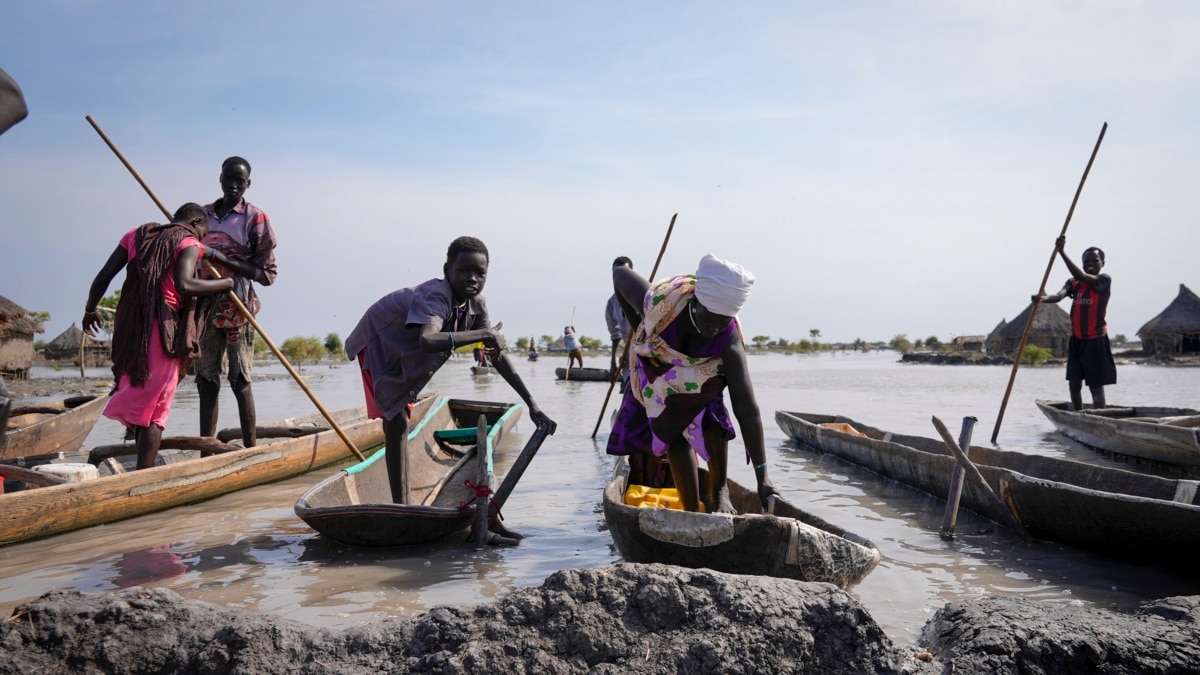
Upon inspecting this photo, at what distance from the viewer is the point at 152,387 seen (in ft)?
13.3

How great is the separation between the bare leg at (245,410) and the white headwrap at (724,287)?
343 cm

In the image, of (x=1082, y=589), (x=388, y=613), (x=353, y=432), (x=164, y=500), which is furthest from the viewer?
(x=353, y=432)

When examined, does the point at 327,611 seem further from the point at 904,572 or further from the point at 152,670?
the point at 904,572

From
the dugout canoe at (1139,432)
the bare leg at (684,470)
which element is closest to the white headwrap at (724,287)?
the bare leg at (684,470)

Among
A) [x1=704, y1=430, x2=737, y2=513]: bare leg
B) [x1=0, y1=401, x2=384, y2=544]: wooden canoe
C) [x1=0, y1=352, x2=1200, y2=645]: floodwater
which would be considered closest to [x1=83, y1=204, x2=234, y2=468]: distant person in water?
[x1=0, y1=401, x2=384, y2=544]: wooden canoe

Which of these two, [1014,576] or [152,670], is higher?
[152,670]

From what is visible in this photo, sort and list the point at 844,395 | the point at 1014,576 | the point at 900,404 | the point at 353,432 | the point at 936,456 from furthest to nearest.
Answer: the point at 844,395 → the point at 900,404 → the point at 353,432 → the point at 936,456 → the point at 1014,576

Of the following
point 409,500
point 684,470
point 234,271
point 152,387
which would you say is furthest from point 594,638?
point 234,271

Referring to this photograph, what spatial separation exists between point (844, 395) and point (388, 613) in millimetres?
13127

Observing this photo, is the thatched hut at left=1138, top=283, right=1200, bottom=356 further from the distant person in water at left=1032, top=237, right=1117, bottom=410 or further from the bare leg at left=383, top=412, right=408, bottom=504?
the bare leg at left=383, top=412, right=408, bottom=504

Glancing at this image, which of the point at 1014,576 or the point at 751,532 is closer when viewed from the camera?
the point at 751,532

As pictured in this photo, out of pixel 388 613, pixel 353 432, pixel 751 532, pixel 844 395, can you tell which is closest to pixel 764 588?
pixel 751 532

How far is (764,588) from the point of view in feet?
6.98

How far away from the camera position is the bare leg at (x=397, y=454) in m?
3.85
